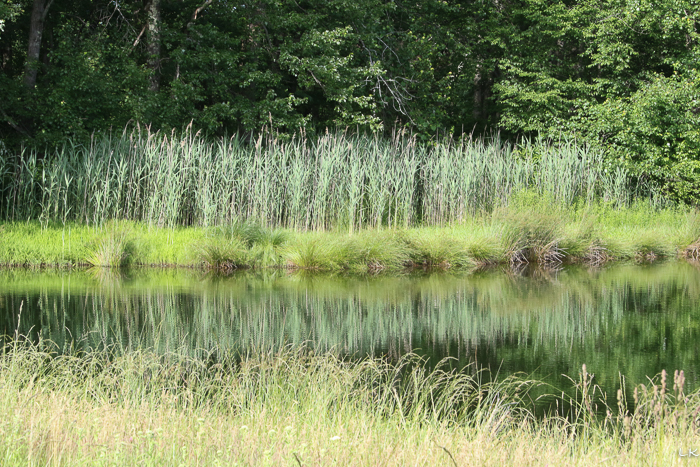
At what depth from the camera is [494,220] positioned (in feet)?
38.2

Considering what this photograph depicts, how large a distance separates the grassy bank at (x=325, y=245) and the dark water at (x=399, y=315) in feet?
1.59

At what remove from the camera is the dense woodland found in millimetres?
14008

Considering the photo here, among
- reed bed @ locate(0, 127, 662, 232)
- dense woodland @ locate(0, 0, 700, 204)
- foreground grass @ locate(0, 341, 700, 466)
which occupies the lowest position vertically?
foreground grass @ locate(0, 341, 700, 466)

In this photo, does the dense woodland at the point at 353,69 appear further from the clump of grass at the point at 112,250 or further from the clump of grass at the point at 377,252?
the clump of grass at the point at 377,252

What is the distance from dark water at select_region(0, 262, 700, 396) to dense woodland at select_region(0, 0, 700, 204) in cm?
502

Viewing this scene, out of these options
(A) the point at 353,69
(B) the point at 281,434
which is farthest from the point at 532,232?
(B) the point at 281,434

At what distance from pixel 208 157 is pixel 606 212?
764cm

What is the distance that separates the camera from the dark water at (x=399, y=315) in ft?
19.3

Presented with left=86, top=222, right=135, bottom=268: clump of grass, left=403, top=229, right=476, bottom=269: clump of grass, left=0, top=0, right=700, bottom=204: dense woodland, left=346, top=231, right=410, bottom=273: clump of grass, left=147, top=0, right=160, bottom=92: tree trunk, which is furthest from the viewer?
left=147, top=0, right=160, bottom=92: tree trunk

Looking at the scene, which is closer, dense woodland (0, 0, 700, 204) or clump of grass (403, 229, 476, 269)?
clump of grass (403, 229, 476, 269)

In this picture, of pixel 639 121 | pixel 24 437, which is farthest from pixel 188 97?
pixel 24 437

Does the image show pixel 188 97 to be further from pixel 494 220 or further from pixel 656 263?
pixel 656 263

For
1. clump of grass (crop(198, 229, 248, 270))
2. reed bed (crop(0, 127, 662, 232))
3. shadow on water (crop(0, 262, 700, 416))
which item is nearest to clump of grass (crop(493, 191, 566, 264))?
reed bed (crop(0, 127, 662, 232))

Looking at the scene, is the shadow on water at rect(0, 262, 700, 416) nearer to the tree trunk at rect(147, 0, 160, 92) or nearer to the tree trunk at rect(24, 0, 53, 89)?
the tree trunk at rect(24, 0, 53, 89)
